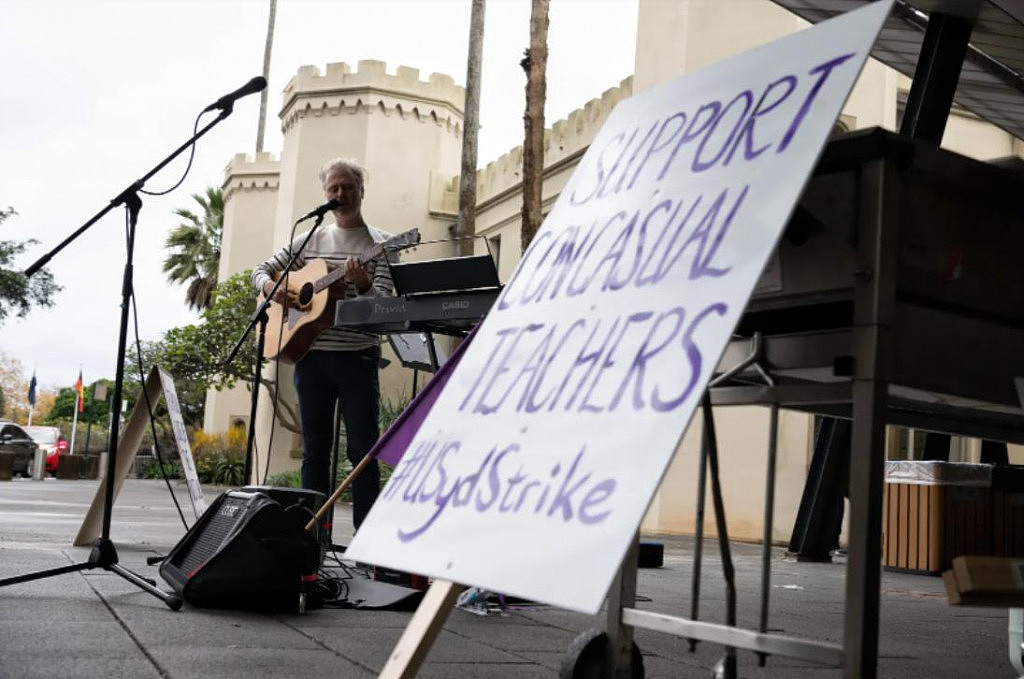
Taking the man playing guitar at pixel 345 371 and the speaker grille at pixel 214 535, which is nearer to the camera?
the speaker grille at pixel 214 535

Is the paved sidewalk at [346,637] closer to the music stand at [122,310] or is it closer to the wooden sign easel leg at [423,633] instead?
the music stand at [122,310]

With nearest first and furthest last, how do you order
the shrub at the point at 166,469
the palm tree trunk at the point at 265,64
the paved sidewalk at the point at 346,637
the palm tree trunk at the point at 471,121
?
the paved sidewalk at the point at 346,637
the palm tree trunk at the point at 471,121
the shrub at the point at 166,469
the palm tree trunk at the point at 265,64

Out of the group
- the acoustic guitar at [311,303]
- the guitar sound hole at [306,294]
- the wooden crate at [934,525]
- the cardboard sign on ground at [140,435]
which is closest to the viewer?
the cardboard sign on ground at [140,435]

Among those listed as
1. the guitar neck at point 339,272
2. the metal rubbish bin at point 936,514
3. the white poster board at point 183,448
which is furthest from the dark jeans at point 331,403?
the metal rubbish bin at point 936,514

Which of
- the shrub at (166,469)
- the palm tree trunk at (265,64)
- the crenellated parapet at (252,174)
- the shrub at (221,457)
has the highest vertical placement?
the palm tree trunk at (265,64)

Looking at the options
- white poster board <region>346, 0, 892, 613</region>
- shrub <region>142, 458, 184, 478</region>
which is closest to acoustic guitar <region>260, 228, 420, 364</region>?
white poster board <region>346, 0, 892, 613</region>

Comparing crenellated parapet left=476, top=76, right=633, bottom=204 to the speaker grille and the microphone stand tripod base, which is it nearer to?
the speaker grille

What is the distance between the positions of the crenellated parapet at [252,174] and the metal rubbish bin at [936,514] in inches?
945

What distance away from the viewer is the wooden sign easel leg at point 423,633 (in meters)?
1.62

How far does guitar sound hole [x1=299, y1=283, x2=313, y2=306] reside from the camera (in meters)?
5.18

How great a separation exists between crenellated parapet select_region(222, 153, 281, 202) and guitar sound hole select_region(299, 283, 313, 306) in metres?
25.2

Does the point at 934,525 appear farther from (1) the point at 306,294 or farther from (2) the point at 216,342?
(2) the point at 216,342

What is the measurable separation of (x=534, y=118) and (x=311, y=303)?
28.0 ft

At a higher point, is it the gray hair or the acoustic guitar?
the gray hair
